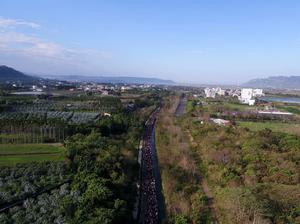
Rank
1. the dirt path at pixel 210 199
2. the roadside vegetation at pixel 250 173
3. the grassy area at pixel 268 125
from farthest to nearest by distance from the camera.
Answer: the grassy area at pixel 268 125 < the dirt path at pixel 210 199 < the roadside vegetation at pixel 250 173

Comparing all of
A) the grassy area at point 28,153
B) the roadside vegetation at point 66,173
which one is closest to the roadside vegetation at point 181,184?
the roadside vegetation at point 66,173

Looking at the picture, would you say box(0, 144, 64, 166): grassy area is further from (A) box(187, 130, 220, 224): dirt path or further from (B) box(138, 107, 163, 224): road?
(A) box(187, 130, 220, 224): dirt path

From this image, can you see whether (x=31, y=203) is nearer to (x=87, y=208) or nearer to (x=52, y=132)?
(x=87, y=208)

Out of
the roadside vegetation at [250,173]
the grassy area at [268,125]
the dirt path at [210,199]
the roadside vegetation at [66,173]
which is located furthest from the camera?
the grassy area at [268,125]

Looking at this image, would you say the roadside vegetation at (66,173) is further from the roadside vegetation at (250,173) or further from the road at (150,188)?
the roadside vegetation at (250,173)

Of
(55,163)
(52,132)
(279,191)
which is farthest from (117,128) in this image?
(279,191)

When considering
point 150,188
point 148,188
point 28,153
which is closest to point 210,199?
point 150,188

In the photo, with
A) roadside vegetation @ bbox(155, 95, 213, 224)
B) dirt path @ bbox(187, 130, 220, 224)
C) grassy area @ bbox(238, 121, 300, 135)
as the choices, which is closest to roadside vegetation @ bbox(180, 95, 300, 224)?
dirt path @ bbox(187, 130, 220, 224)

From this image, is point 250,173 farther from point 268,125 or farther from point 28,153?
point 268,125

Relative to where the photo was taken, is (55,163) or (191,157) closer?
(55,163)
